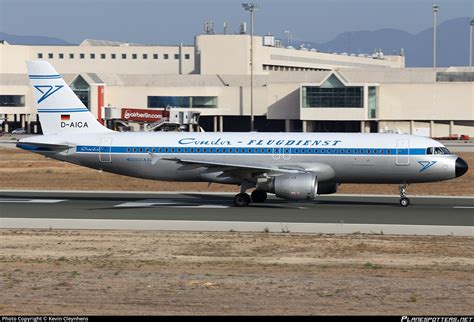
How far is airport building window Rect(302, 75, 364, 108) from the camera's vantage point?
121m

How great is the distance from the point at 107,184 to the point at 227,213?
53.4ft

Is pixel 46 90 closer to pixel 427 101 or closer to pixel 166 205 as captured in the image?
pixel 166 205

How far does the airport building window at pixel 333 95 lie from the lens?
12119 cm

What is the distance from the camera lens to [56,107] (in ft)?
141

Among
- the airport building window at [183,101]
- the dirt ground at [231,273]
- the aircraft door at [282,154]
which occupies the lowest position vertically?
the dirt ground at [231,273]

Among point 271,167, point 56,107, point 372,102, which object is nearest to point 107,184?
point 56,107

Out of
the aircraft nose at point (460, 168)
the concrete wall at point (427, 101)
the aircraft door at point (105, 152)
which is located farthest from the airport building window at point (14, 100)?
the aircraft nose at point (460, 168)

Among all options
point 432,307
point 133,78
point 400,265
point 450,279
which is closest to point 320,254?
point 400,265

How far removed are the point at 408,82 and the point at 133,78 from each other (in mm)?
43754

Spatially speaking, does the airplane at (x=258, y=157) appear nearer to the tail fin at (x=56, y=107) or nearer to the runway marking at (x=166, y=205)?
the tail fin at (x=56, y=107)

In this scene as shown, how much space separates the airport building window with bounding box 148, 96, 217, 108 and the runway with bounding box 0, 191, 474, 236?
85.9m

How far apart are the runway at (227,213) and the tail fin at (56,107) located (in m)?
3.49

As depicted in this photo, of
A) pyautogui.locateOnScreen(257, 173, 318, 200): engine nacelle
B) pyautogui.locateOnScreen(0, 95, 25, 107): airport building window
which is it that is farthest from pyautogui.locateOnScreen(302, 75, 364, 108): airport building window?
pyautogui.locateOnScreen(257, 173, 318, 200): engine nacelle

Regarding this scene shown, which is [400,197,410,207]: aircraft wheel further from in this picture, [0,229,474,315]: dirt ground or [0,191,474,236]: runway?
[0,229,474,315]: dirt ground
